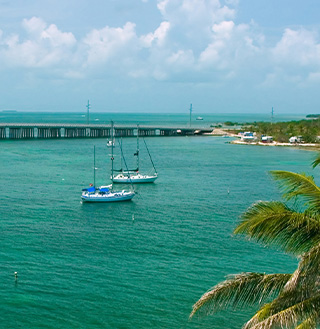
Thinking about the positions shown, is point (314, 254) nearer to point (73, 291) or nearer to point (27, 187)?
point (73, 291)

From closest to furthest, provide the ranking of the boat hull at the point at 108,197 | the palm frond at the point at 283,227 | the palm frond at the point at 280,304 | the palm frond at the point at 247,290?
1. the palm frond at the point at 280,304
2. the palm frond at the point at 283,227
3. the palm frond at the point at 247,290
4. the boat hull at the point at 108,197

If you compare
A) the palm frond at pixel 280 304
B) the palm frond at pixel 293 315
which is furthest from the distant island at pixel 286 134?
the palm frond at pixel 293 315

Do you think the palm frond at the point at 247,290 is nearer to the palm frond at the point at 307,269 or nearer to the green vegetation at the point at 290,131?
the palm frond at the point at 307,269

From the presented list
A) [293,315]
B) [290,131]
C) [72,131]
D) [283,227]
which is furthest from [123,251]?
[290,131]

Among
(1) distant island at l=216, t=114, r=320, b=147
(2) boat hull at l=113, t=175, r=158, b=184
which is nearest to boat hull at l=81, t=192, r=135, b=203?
(2) boat hull at l=113, t=175, r=158, b=184

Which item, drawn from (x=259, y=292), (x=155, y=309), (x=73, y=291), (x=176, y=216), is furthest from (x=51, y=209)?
(x=259, y=292)

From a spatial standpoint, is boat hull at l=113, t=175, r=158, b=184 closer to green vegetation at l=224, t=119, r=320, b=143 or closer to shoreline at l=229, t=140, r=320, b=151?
shoreline at l=229, t=140, r=320, b=151

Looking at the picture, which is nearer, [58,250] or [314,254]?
[314,254]
